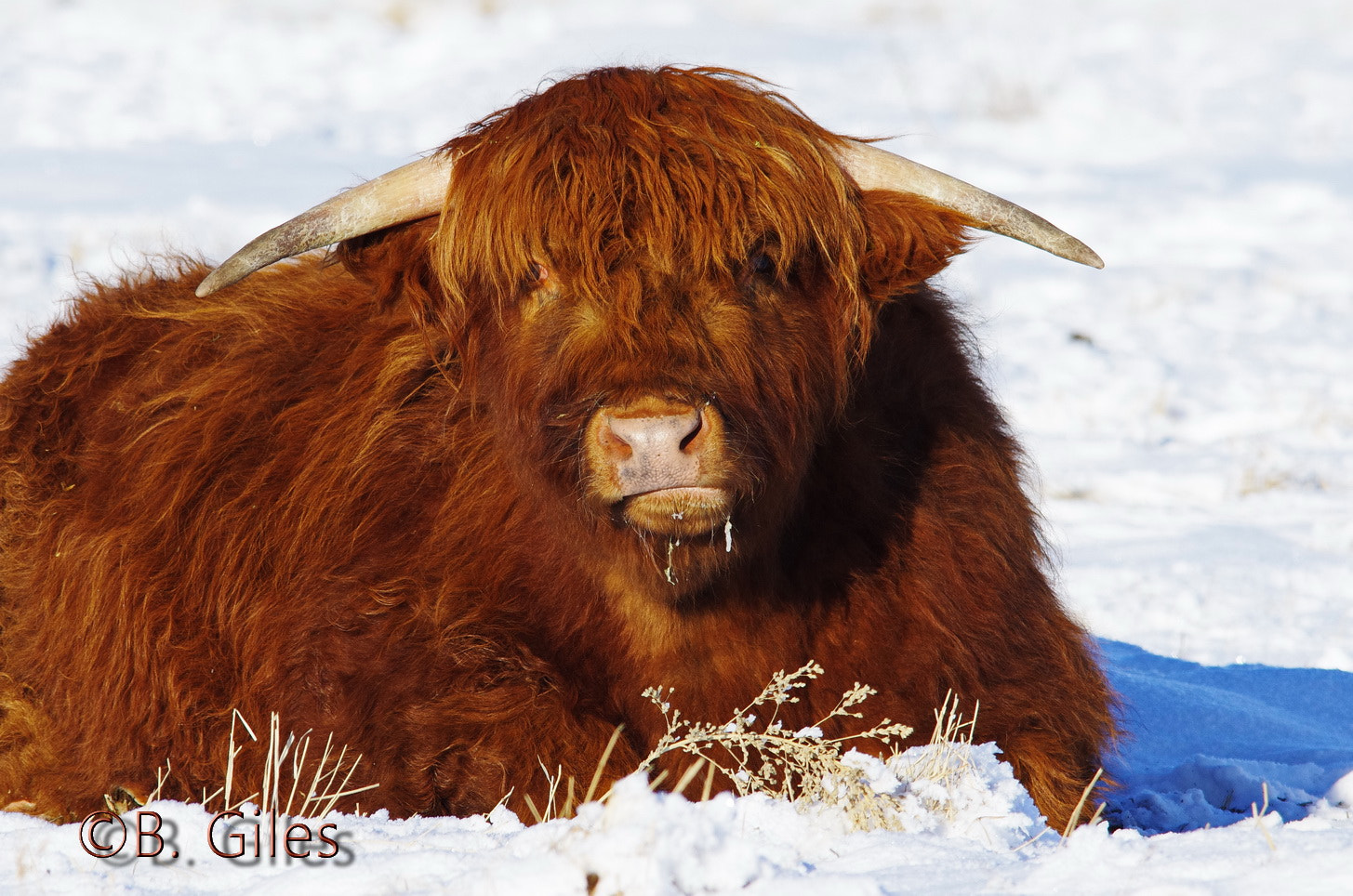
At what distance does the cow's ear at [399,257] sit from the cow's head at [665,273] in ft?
0.06

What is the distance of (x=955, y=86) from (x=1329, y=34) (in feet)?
23.8

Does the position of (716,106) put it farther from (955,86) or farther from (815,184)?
(955,86)

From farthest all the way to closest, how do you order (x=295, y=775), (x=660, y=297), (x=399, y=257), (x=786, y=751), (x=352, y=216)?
(x=399, y=257), (x=352, y=216), (x=295, y=775), (x=660, y=297), (x=786, y=751)

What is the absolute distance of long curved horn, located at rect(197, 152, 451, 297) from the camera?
307 cm

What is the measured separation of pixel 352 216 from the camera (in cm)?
313

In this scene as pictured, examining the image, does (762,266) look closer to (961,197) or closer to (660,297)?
(660,297)

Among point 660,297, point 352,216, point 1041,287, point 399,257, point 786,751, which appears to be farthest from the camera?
point 1041,287

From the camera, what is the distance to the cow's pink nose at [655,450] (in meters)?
2.55

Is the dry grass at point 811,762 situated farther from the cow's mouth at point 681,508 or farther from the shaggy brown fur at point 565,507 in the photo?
the cow's mouth at point 681,508

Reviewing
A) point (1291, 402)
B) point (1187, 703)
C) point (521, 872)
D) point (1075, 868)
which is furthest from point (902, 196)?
point (1291, 402)

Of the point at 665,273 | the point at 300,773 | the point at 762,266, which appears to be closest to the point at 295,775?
the point at 300,773

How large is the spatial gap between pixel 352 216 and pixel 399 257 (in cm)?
16

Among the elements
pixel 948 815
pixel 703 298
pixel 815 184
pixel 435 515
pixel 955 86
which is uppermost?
pixel 955 86

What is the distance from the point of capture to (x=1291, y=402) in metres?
8.58
